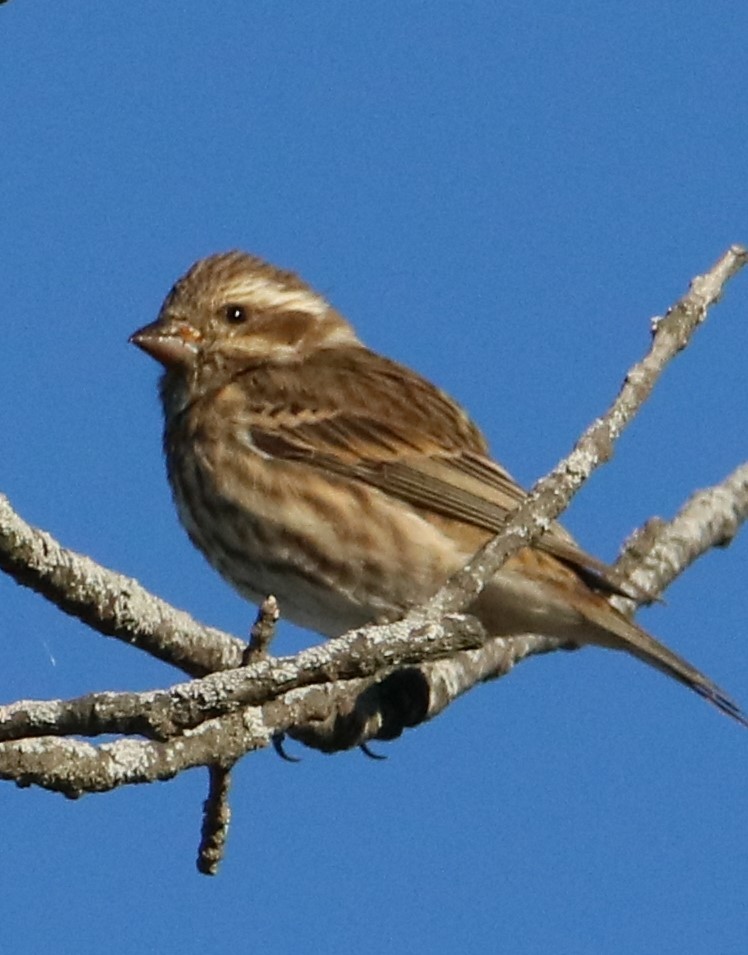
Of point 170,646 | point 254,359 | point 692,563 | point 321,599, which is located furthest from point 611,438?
point 254,359

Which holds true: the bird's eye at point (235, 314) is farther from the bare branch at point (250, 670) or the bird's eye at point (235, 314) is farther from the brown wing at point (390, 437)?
the bare branch at point (250, 670)

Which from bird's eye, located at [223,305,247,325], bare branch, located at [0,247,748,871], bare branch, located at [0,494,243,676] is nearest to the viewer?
bare branch, located at [0,247,748,871]

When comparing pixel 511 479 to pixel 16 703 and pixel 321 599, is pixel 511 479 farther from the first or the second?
pixel 16 703

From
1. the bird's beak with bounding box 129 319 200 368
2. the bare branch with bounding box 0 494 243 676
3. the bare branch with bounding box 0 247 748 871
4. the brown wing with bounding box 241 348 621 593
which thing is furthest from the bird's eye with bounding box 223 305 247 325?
the bare branch with bounding box 0 494 243 676

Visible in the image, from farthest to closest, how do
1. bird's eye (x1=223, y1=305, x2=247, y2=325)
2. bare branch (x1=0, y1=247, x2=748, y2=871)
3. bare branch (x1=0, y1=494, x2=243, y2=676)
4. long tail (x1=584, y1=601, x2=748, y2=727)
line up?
bird's eye (x1=223, y1=305, x2=247, y2=325)
long tail (x1=584, y1=601, x2=748, y2=727)
bare branch (x1=0, y1=494, x2=243, y2=676)
bare branch (x1=0, y1=247, x2=748, y2=871)

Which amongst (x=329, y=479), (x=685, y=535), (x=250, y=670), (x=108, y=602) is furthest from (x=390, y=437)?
(x=250, y=670)

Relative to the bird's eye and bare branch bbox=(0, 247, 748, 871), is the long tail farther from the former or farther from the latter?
the bird's eye

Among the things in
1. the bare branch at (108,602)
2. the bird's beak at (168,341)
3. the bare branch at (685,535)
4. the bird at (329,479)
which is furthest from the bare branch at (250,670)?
the bird's beak at (168,341)

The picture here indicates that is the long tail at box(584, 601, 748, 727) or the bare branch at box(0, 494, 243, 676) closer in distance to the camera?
the bare branch at box(0, 494, 243, 676)
